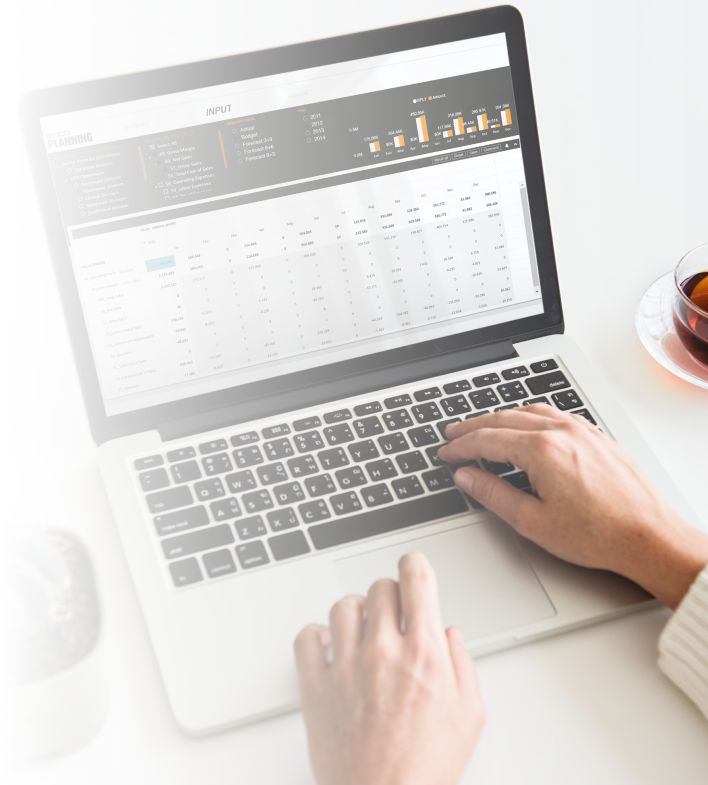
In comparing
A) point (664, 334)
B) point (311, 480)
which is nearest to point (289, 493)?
point (311, 480)

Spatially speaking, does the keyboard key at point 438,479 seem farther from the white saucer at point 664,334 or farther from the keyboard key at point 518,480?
the white saucer at point 664,334

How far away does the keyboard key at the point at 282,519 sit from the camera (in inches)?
25.0

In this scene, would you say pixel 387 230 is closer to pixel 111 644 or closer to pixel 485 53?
pixel 485 53

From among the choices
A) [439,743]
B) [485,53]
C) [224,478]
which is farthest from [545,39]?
[439,743]

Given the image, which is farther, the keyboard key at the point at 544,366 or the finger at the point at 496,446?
the keyboard key at the point at 544,366

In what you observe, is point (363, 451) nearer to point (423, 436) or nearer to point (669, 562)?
point (423, 436)

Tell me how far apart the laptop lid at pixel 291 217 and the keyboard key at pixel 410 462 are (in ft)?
0.34

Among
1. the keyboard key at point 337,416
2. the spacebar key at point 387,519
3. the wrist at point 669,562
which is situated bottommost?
the wrist at point 669,562

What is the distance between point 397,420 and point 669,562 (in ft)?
0.90

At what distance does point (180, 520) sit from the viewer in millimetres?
635

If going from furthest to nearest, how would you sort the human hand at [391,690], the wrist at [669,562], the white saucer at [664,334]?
the white saucer at [664,334] < the wrist at [669,562] < the human hand at [391,690]

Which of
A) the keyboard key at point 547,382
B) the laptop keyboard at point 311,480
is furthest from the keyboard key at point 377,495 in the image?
the keyboard key at point 547,382

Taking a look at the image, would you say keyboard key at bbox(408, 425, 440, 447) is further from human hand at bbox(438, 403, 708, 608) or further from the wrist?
the wrist

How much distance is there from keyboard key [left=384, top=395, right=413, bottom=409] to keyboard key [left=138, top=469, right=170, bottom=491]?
9.0 inches
